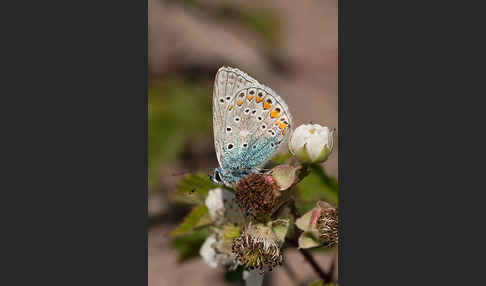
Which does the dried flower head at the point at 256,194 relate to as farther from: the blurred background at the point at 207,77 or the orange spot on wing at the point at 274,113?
the blurred background at the point at 207,77

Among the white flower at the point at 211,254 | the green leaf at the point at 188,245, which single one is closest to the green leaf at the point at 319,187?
the white flower at the point at 211,254

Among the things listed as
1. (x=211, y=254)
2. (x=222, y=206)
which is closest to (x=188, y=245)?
(x=211, y=254)

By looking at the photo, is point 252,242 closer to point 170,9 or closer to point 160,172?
point 160,172

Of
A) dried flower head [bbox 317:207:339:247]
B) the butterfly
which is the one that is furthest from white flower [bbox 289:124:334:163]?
dried flower head [bbox 317:207:339:247]

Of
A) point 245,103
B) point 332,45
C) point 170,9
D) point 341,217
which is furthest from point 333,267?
point 332,45

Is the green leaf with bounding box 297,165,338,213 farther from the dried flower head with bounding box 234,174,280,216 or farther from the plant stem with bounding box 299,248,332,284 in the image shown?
the dried flower head with bounding box 234,174,280,216
